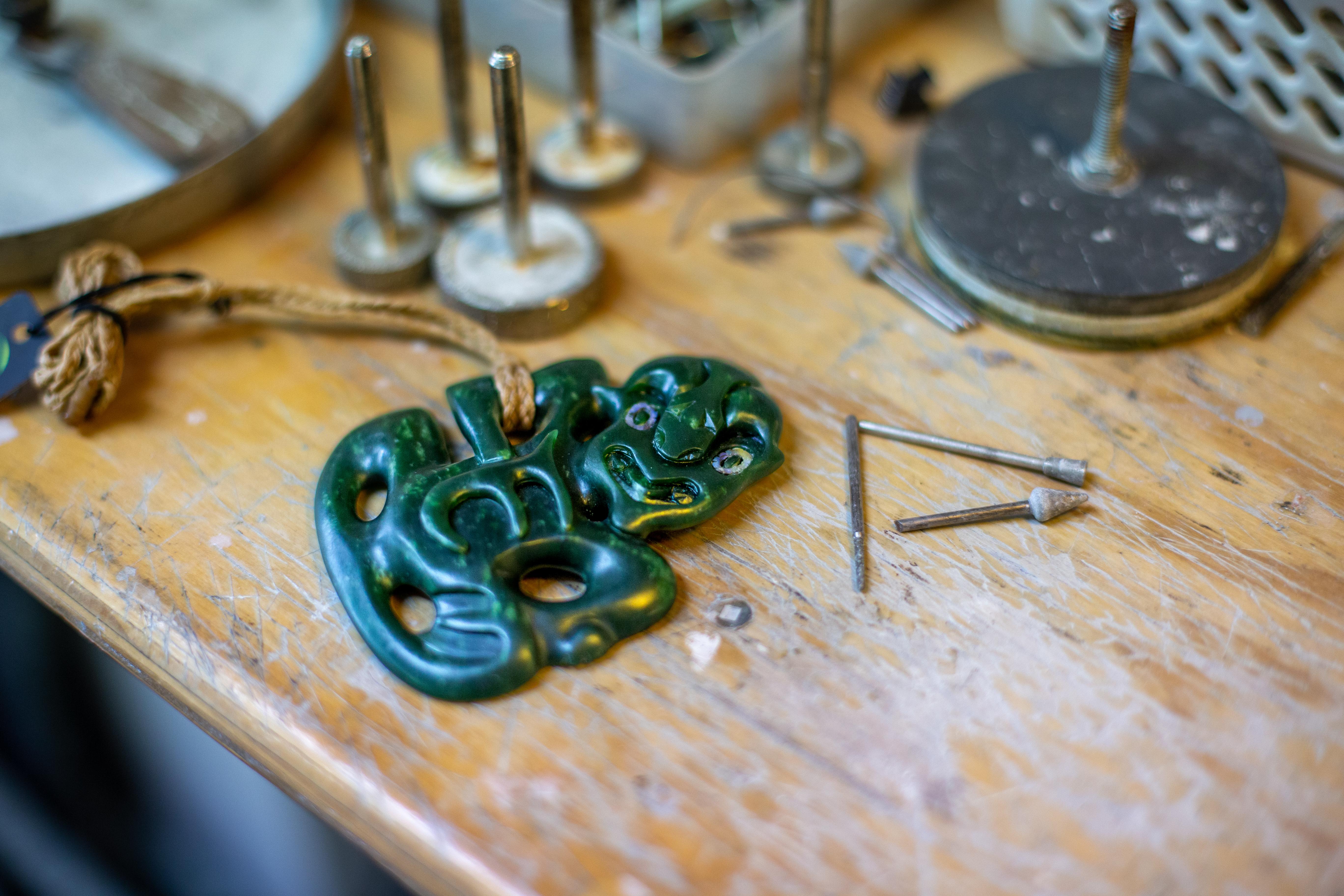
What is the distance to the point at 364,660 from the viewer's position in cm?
60

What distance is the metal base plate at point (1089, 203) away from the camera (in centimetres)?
72

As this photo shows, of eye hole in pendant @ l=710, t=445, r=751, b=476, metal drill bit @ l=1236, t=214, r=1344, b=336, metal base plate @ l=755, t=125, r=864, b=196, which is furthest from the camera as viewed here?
metal base plate @ l=755, t=125, r=864, b=196

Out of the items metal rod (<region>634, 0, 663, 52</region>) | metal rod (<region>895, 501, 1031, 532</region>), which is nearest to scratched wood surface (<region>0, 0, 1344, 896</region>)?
metal rod (<region>895, 501, 1031, 532</region>)

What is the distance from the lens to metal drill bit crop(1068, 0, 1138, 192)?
693 mm

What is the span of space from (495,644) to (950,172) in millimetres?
467

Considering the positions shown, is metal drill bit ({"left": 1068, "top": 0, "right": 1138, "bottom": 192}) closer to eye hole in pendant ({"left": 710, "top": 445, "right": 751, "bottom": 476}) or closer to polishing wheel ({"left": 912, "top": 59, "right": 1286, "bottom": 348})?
polishing wheel ({"left": 912, "top": 59, "right": 1286, "bottom": 348})

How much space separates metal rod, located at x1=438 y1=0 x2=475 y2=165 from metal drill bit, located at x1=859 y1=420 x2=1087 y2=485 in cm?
39

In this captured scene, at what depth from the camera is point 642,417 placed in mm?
658

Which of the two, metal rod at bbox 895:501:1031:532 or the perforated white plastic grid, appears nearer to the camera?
metal rod at bbox 895:501:1031:532

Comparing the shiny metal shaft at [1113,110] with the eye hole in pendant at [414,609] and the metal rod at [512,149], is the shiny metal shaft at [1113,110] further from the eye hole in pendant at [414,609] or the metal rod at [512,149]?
the eye hole in pendant at [414,609]

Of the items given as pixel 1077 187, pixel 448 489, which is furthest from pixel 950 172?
pixel 448 489

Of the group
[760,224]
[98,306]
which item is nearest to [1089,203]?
[760,224]

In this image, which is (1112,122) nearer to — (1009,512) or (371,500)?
(1009,512)

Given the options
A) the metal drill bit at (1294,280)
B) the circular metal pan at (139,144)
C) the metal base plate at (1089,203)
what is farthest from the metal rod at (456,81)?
the metal drill bit at (1294,280)
